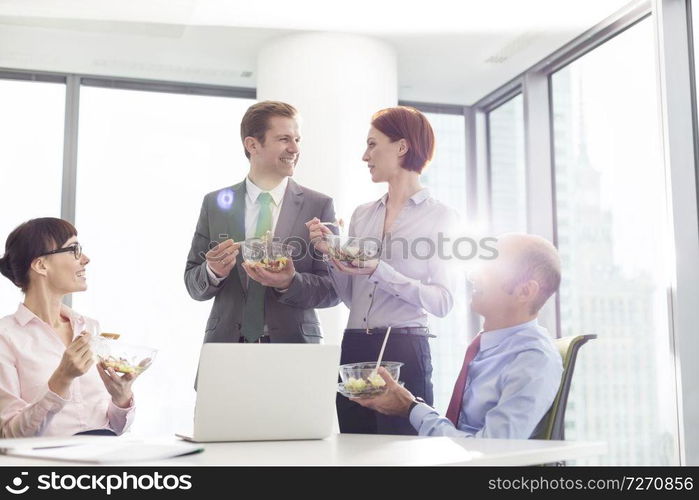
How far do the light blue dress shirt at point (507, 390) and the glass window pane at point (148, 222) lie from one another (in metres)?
2.77

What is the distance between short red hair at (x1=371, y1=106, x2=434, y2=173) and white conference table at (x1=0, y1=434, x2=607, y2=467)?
4.34 ft

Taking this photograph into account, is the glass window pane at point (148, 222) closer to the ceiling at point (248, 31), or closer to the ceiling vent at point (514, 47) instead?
the ceiling at point (248, 31)

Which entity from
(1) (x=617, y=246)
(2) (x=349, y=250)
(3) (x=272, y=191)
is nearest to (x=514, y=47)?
(1) (x=617, y=246)

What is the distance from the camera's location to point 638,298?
3.89 metres

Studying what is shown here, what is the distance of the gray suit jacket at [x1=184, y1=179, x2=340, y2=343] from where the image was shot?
271cm

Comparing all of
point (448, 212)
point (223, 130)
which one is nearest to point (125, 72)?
point (223, 130)

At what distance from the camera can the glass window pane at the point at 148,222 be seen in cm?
449

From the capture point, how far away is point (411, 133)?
2.82 metres

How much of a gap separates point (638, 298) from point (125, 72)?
2987mm

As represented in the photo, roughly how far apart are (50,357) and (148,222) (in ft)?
7.51

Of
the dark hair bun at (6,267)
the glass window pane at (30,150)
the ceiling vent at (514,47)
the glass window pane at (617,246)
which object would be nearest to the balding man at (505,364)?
the dark hair bun at (6,267)

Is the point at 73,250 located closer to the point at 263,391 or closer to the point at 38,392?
the point at 38,392

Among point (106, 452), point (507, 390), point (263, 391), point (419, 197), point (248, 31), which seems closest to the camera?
point (106, 452)
